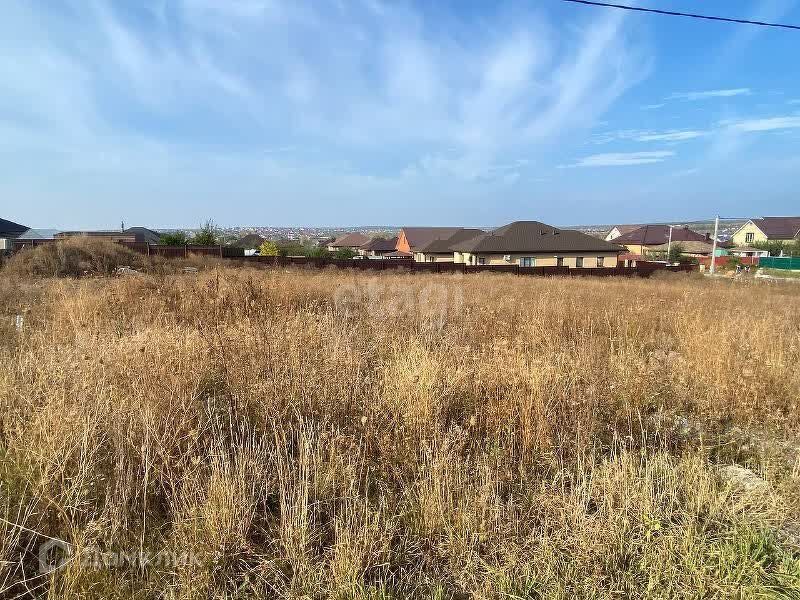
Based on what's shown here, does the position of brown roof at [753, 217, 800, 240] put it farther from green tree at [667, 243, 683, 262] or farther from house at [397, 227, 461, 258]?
house at [397, 227, 461, 258]

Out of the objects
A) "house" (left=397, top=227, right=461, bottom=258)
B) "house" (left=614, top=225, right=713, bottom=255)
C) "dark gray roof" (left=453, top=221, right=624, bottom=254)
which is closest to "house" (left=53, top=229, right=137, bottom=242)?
"dark gray roof" (left=453, top=221, right=624, bottom=254)

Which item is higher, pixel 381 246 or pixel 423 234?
pixel 423 234

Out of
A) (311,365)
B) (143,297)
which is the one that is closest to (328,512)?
(311,365)

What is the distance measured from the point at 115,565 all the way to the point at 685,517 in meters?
2.50

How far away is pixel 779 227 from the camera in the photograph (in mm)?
71750

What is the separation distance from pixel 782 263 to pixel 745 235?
3925 centimetres

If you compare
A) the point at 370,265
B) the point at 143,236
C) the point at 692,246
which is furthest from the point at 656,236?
the point at 143,236

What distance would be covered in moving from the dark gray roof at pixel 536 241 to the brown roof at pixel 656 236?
35.2m

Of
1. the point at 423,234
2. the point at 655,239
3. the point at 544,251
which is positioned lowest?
the point at 544,251

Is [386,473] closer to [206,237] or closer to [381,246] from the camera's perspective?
[206,237]

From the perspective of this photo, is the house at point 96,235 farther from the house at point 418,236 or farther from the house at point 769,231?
the house at point 769,231

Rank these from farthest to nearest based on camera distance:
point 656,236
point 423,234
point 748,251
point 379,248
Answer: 1. point 379,248
2. point 656,236
3. point 423,234
4. point 748,251

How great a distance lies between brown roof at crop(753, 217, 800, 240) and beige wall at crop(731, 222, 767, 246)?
772 millimetres

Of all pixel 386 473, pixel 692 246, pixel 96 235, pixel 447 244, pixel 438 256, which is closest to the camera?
pixel 386 473
